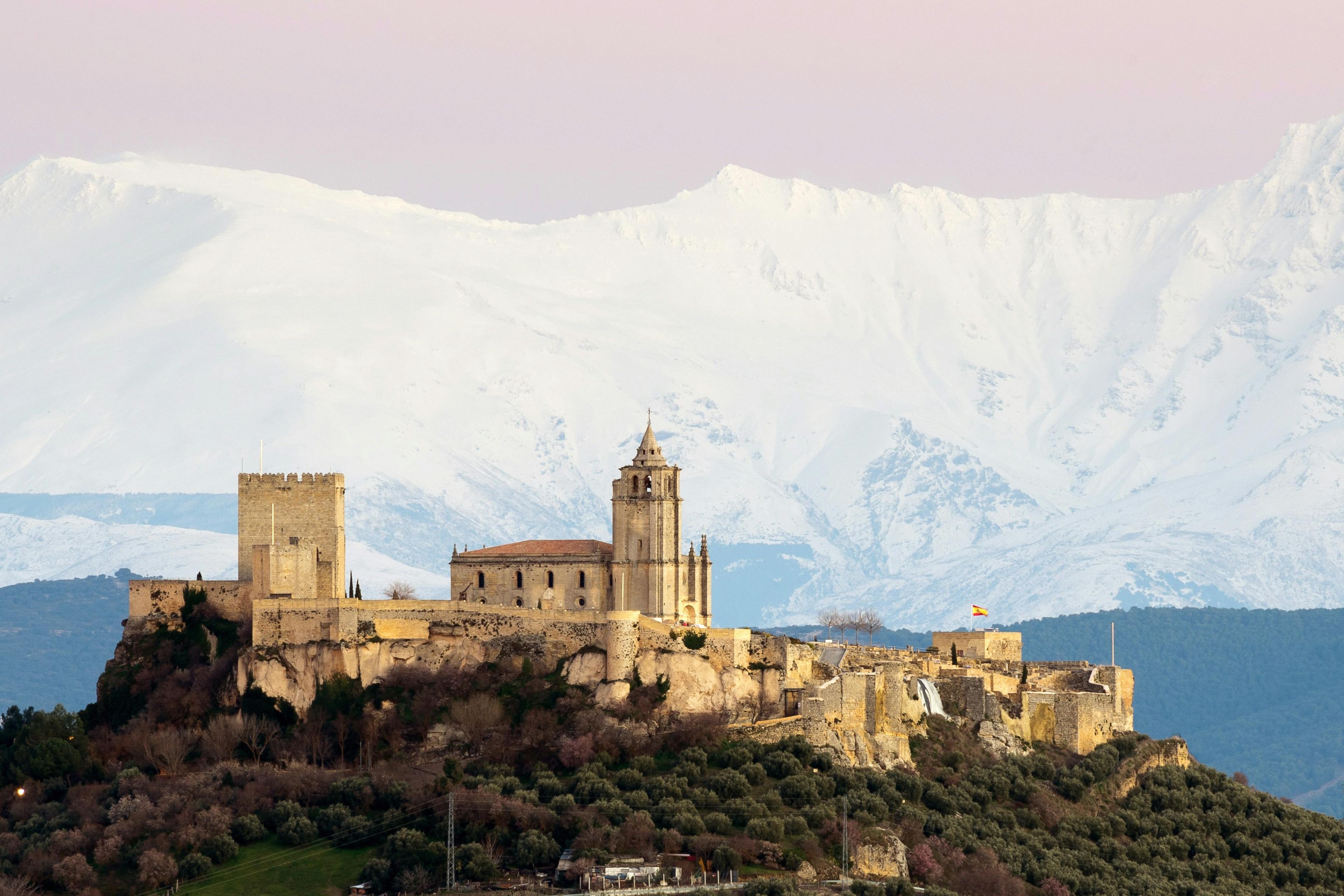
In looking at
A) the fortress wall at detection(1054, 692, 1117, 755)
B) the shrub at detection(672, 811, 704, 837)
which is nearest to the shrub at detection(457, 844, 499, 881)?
the shrub at detection(672, 811, 704, 837)

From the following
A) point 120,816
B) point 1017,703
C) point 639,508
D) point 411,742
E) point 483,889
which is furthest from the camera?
point 639,508

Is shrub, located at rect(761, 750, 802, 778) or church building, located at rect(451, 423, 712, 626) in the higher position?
church building, located at rect(451, 423, 712, 626)


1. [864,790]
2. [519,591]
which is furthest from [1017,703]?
[519,591]

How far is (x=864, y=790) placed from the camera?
105 metres

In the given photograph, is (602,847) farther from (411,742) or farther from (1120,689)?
(1120,689)

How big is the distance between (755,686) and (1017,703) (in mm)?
13961

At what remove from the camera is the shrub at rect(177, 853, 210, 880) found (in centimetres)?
9988

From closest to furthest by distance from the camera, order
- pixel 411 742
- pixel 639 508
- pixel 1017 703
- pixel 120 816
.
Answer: pixel 120 816
pixel 411 742
pixel 1017 703
pixel 639 508

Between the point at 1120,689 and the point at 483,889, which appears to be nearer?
the point at 483,889

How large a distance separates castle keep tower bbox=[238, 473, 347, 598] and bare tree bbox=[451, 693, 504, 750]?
39.9 ft

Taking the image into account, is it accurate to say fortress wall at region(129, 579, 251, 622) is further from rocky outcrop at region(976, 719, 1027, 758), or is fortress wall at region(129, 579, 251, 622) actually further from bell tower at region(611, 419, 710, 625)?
rocky outcrop at region(976, 719, 1027, 758)

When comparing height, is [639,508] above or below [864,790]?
above

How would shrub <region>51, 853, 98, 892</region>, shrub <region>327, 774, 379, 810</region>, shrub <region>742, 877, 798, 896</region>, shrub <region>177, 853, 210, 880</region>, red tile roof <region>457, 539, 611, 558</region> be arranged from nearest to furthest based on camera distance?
shrub <region>742, 877, 798, 896</region>, shrub <region>51, 853, 98, 892</region>, shrub <region>177, 853, 210, 880</region>, shrub <region>327, 774, 379, 810</region>, red tile roof <region>457, 539, 611, 558</region>

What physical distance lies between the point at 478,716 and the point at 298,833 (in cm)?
1135
